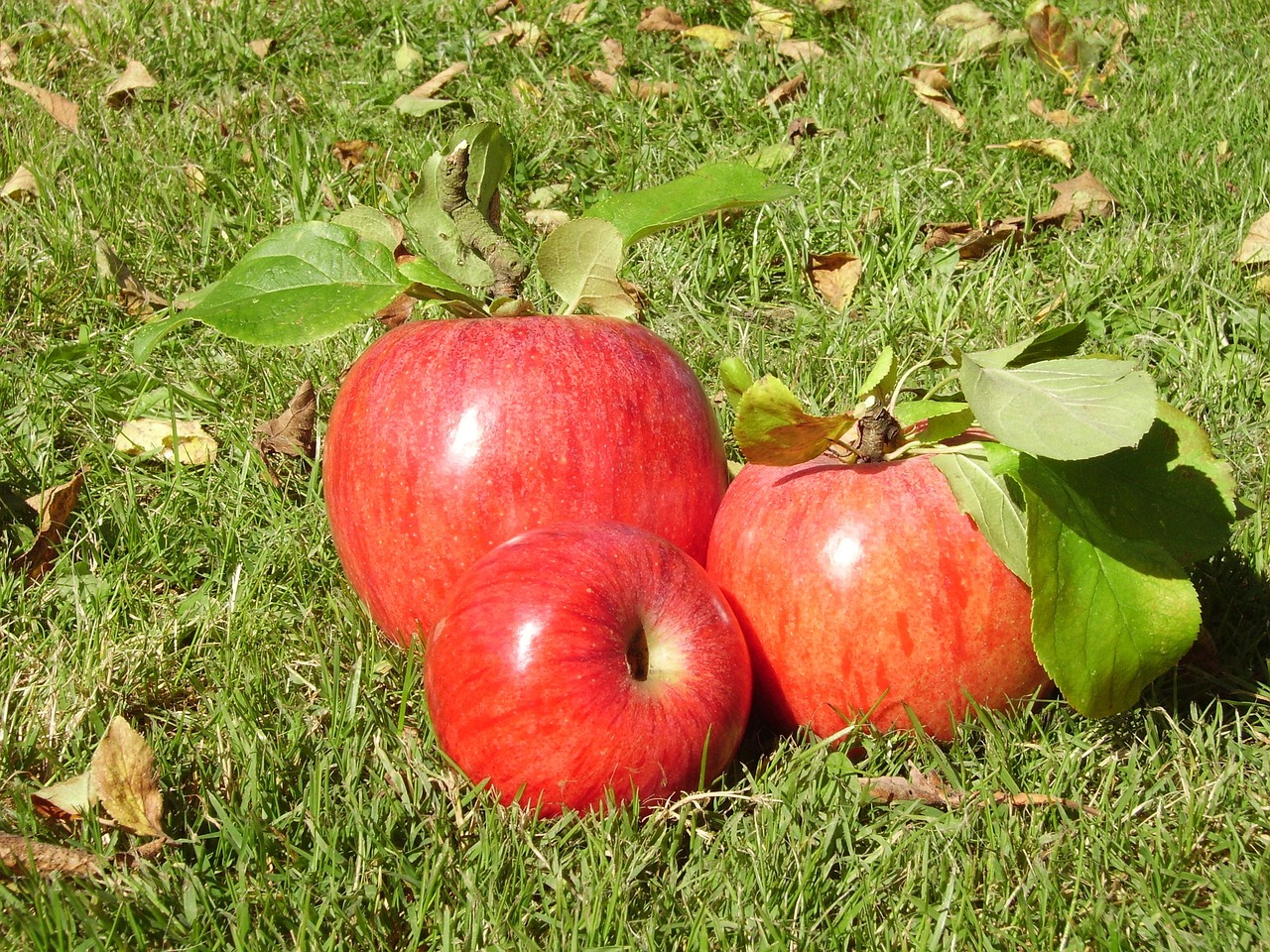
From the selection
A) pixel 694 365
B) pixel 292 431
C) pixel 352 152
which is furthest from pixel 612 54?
pixel 292 431

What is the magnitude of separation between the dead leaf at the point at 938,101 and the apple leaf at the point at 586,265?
2108mm

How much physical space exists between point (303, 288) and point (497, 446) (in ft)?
1.38

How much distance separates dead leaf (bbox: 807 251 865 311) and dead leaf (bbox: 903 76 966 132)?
0.83 meters

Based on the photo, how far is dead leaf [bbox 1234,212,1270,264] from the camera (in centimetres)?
329

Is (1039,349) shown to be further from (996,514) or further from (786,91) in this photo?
(786,91)

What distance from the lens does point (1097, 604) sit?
181cm

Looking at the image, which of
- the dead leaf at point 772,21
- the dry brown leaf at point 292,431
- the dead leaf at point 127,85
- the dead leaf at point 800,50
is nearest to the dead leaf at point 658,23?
the dead leaf at point 772,21

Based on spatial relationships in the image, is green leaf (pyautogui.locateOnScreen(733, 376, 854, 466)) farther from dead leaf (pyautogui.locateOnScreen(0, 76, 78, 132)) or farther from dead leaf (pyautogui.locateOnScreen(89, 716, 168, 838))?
dead leaf (pyautogui.locateOnScreen(0, 76, 78, 132))

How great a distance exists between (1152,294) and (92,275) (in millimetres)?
2782

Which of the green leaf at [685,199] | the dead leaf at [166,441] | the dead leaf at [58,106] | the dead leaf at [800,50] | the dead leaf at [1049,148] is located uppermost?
the green leaf at [685,199]

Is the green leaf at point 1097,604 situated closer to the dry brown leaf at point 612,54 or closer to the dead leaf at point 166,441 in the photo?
the dead leaf at point 166,441

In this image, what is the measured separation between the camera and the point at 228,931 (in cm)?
165

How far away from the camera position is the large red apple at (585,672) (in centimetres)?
172

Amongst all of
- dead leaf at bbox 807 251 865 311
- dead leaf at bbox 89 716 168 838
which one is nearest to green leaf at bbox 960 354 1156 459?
dead leaf at bbox 89 716 168 838
